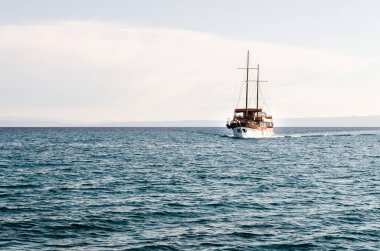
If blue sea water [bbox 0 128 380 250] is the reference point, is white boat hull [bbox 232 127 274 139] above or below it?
above

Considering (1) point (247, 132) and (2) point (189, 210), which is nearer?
(2) point (189, 210)

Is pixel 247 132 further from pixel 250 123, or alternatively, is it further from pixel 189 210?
pixel 189 210

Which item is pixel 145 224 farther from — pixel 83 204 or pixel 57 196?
pixel 57 196

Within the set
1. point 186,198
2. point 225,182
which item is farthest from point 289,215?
point 225,182

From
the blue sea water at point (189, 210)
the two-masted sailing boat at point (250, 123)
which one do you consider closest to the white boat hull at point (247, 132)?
the two-masted sailing boat at point (250, 123)

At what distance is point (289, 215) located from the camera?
26.0m

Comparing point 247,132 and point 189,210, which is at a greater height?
point 247,132

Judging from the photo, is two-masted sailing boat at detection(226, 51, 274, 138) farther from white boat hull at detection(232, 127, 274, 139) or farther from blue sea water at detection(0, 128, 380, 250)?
blue sea water at detection(0, 128, 380, 250)

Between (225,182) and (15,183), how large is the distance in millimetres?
17267

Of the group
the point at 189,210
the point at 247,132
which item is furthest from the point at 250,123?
the point at 189,210

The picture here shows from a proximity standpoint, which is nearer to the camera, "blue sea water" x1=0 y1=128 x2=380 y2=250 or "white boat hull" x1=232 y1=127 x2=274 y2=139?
"blue sea water" x1=0 y1=128 x2=380 y2=250

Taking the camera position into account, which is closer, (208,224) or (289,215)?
(208,224)

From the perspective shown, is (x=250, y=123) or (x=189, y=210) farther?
(x=250, y=123)

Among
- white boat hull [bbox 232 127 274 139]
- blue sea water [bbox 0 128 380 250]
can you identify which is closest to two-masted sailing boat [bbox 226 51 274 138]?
white boat hull [bbox 232 127 274 139]
